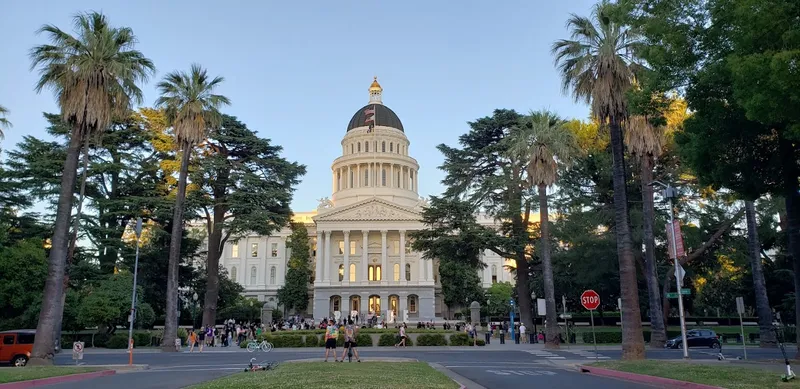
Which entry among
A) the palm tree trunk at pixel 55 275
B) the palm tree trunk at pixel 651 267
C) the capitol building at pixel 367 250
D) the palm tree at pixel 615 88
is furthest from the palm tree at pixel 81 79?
the capitol building at pixel 367 250

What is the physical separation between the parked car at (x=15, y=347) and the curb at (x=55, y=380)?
7034 mm

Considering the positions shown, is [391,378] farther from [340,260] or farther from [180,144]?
[340,260]

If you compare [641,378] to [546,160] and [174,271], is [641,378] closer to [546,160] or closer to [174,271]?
[546,160]

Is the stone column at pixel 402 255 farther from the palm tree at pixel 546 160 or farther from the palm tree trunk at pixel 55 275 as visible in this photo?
the palm tree trunk at pixel 55 275

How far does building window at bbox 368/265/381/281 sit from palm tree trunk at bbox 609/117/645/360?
63.8 m

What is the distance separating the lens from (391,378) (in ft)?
48.4

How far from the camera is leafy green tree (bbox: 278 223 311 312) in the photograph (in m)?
85.5

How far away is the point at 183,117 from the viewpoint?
35.7 metres

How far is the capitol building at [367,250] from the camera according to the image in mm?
81688

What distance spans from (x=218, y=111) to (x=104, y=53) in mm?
11983

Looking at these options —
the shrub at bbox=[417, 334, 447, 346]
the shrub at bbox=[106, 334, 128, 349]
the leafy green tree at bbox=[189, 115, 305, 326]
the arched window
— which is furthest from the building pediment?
the shrub at bbox=[106, 334, 128, 349]

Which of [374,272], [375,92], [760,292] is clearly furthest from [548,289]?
[375,92]

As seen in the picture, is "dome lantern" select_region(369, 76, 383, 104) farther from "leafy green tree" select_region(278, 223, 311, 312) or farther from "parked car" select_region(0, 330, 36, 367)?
"parked car" select_region(0, 330, 36, 367)

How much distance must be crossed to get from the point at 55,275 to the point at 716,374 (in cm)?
2344
